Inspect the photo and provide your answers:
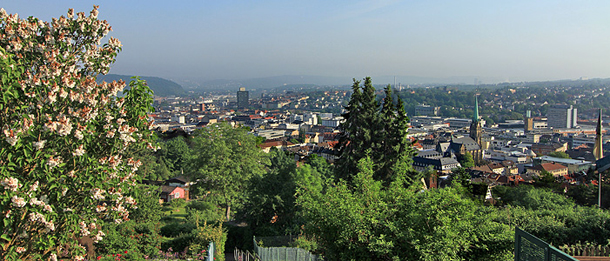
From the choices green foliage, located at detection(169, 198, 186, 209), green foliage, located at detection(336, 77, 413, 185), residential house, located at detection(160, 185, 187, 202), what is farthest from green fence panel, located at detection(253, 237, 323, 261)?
residential house, located at detection(160, 185, 187, 202)

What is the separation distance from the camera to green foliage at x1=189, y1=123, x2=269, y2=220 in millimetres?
20219

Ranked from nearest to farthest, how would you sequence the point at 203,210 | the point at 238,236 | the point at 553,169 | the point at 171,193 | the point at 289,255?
the point at 289,255 < the point at 238,236 < the point at 203,210 < the point at 171,193 < the point at 553,169

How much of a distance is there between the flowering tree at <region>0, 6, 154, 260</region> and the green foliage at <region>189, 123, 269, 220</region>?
47.6 feet

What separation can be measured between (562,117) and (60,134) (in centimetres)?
15668

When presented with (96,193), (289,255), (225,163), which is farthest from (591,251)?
(225,163)

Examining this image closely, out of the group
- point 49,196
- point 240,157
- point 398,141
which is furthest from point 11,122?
point 240,157

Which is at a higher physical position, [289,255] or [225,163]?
[225,163]

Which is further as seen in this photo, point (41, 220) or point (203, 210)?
point (203, 210)

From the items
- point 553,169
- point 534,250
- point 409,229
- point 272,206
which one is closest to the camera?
point 534,250

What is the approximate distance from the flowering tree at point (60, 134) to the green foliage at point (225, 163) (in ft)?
47.6

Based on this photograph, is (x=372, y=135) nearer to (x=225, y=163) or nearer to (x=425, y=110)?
(x=225, y=163)

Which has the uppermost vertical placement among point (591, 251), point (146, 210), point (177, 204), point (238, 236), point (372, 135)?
point (372, 135)

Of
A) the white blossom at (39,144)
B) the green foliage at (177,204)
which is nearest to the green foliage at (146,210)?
the green foliage at (177,204)

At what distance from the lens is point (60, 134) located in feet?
14.4
